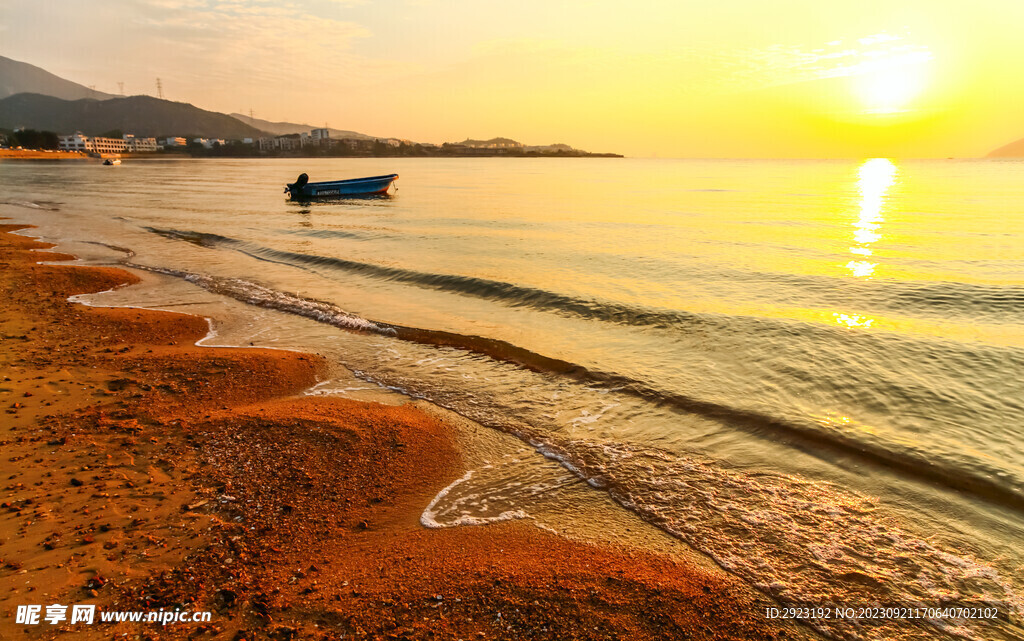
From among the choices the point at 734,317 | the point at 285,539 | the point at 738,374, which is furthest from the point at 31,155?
the point at 738,374

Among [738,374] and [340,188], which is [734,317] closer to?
[738,374]

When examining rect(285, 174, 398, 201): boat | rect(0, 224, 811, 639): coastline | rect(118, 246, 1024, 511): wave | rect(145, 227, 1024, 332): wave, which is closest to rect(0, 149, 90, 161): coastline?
rect(285, 174, 398, 201): boat

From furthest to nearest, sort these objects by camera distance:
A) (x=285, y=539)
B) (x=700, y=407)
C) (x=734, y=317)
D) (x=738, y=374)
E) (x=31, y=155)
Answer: (x=31, y=155)
(x=734, y=317)
(x=738, y=374)
(x=700, y=407)
(x=285, y=539)

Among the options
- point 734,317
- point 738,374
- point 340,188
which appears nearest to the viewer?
point 738,374

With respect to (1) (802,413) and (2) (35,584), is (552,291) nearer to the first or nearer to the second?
(1) (802,413)

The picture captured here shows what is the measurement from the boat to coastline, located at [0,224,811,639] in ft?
140

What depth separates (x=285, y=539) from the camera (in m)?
4.80

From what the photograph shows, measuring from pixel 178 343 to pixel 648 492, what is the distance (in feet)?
31.8

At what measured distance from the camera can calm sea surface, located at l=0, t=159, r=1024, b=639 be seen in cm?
521

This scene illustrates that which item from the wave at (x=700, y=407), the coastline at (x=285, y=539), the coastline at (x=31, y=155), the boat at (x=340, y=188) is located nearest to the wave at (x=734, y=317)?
the wave at (x=700, y=407)

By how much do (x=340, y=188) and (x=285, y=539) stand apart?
5018cm

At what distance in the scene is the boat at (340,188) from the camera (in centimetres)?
4712

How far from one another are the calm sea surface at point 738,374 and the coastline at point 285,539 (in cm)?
62

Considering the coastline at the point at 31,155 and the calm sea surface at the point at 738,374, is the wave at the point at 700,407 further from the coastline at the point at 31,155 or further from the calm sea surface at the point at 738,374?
the coastline at the point at 31,155
